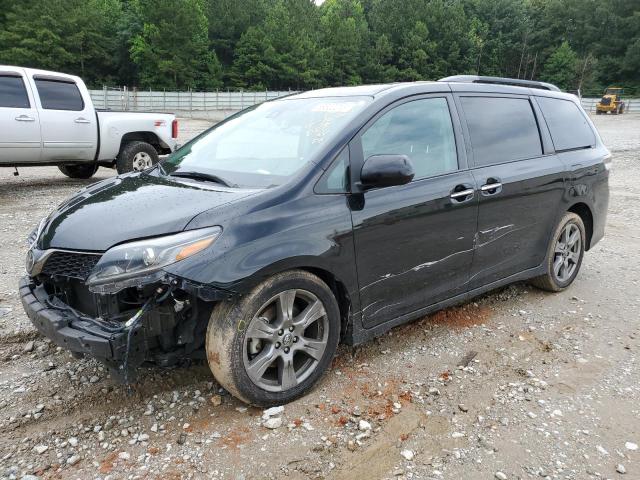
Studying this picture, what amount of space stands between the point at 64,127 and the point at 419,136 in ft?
24.4

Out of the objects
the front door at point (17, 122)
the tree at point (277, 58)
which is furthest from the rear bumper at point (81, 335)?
the tree at point (277, 58)

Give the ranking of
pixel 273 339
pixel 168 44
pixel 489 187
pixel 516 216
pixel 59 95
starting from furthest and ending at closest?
pixel 168 44 < pixel 59 95 < pixel 516 216 < pixel 489 187 < pixel 273 339

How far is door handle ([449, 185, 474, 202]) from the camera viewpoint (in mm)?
3613

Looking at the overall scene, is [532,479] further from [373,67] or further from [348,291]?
[373,67]

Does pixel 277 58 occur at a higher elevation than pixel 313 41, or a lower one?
lower

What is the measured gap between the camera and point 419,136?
11.7 ft

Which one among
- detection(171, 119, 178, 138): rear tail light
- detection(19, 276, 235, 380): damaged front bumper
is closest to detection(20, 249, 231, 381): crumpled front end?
detection(19, 276, 235, 380): damaged front bumper

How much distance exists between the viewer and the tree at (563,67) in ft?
246

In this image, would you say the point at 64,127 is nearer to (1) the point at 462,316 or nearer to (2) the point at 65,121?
(2) the point at 65,121

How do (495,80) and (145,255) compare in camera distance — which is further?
(495,80)

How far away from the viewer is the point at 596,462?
8.56 ft

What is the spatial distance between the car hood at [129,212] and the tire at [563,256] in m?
3.03

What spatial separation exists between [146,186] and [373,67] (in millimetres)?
81520

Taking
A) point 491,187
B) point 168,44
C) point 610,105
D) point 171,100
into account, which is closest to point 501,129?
point 491,187
